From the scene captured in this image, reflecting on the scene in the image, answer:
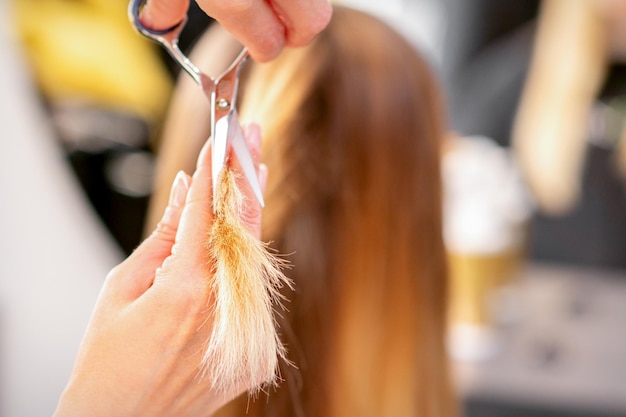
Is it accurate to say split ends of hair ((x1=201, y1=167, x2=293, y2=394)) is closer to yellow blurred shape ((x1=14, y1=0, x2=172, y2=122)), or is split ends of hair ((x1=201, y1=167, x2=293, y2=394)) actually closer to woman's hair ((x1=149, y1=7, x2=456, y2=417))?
woman's hair ((x1=149, y1=7, x2=456, y2=417))

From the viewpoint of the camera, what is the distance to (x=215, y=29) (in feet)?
2.20

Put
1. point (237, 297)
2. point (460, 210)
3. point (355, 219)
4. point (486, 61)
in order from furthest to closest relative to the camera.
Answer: point (486, 61) → point (460, 210) → point (355, 219) → point (237, 297)

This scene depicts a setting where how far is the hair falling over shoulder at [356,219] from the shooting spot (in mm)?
549

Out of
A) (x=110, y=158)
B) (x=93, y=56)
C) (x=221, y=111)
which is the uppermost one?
(x=93, y=56)

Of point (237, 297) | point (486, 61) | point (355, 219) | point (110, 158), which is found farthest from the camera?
point (486, 61)

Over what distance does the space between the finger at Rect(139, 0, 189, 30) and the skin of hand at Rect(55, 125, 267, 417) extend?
0.29ft

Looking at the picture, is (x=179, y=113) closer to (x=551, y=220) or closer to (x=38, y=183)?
(x=38, y=183)

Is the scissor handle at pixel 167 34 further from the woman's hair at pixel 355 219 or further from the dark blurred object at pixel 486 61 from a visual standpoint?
the dark blurred object at pixel 486 61

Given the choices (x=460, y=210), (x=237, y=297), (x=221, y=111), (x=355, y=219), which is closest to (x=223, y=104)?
(x=221, y=111)

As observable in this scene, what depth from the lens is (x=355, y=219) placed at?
0.62 meters

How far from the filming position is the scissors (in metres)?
0.32

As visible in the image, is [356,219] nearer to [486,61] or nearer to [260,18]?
[260,18]

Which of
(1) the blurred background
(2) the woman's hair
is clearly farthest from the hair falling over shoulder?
(1) the blurred background

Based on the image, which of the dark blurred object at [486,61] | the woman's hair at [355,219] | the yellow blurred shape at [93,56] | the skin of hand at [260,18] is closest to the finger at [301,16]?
the skin of hand at [260,18]
